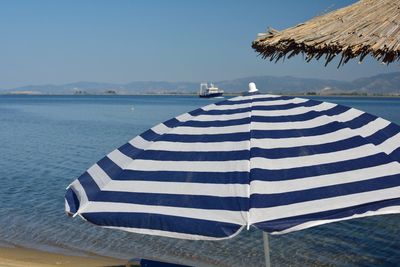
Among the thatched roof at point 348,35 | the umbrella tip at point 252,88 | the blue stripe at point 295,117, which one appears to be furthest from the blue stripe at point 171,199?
the thatched roof at point 348,35

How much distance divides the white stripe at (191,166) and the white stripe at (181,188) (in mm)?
98

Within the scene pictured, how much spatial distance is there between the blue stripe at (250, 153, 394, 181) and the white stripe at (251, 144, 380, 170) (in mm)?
23

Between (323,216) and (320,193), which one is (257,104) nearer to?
(320,193)

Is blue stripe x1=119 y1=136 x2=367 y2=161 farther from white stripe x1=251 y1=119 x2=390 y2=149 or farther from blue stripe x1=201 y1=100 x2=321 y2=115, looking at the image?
blue stripe x1=201 y1=100 x2=321 y2=115

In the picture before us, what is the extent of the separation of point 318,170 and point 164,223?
813mm

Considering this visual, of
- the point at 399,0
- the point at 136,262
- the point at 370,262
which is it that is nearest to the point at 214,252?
the point at 370,262

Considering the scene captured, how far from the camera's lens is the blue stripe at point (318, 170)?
262cm

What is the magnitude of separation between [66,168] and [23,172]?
1323 mm

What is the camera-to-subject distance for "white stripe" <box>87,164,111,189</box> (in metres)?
3.03

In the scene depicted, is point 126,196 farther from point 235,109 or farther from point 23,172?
point 23,172

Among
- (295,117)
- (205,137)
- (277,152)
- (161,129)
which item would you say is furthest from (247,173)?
(161,129)

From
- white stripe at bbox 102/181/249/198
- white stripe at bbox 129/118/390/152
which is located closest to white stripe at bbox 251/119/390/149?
white stripe at bbox 129/118/390/152

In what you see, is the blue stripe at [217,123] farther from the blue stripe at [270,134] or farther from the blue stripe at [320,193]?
the blue stripe at [320,193]

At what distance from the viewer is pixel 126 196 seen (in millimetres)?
2836
